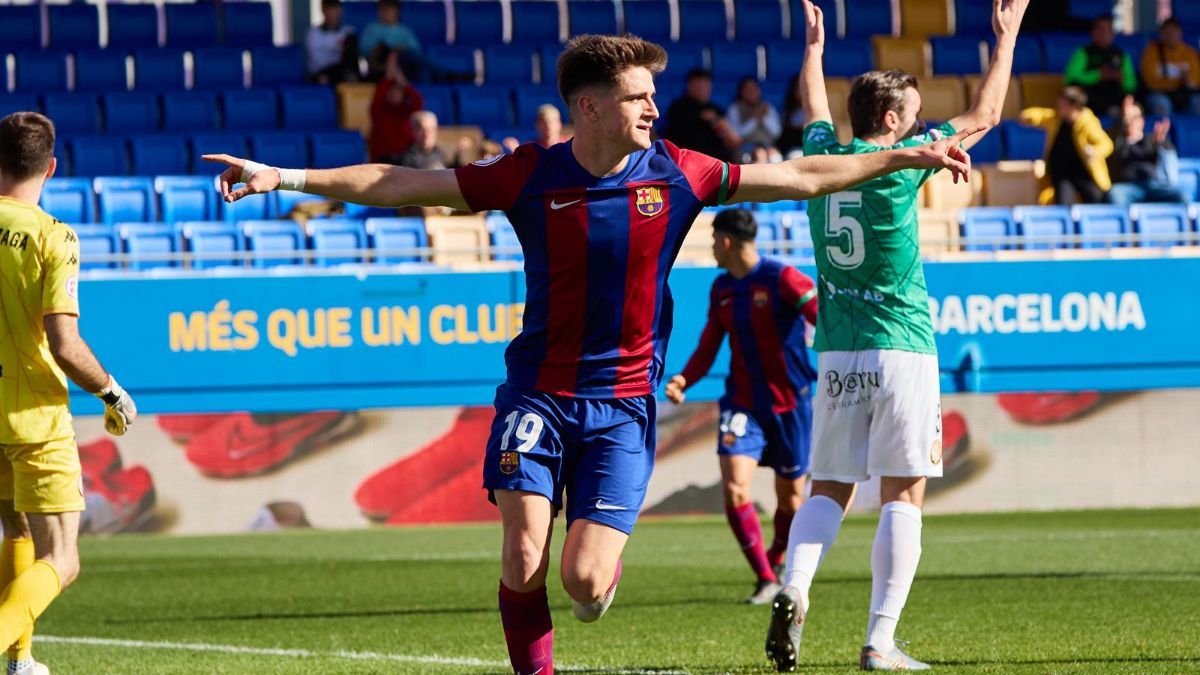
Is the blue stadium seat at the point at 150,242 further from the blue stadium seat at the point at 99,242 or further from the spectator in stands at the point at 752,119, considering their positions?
the spectator in stands at the point at 752,119

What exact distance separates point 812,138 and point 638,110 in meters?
1.48

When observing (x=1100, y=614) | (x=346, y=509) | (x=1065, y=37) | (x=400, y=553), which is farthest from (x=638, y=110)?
(x=1065, y=37)

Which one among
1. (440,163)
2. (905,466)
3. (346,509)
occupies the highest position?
(440,163)

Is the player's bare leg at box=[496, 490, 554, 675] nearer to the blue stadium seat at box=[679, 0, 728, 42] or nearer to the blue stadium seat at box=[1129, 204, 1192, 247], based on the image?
the blue stadium seat at box=[1129, 204, 1192, 247]

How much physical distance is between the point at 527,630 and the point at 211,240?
11.4 m

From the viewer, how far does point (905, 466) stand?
6.34 meters

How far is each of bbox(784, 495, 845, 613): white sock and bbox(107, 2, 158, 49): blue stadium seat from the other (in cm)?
1571

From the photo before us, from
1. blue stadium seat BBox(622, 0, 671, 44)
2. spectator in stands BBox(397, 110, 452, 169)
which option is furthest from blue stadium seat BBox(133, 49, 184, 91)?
blue stadium seat BBox(622, 0, 671, 44)

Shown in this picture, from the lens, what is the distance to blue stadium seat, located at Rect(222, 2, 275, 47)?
68.7 ft

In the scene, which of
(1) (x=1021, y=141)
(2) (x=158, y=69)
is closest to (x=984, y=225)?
(1) (x=1021, y=141)

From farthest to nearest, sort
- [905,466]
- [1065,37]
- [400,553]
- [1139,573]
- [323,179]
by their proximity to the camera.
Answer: [1065,37] < [400,553] < [1139,573] < [905,466] < [323,179]

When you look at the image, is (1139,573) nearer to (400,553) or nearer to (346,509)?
(400,553)

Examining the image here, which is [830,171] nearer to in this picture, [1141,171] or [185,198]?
[185,198]

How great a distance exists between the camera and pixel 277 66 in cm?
2033
